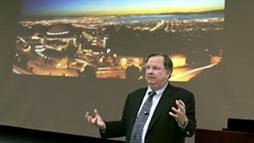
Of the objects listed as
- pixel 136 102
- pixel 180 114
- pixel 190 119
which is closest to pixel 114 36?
pixel 136 102

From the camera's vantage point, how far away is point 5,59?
6184 mm

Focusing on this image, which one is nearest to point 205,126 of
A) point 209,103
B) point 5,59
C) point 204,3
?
point 209,103

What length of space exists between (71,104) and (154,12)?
158cm

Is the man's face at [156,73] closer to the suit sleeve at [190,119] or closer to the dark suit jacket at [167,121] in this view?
the dark suit jacket at [167,121]

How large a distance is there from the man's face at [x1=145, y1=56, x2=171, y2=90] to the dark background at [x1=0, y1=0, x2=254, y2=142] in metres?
2.03

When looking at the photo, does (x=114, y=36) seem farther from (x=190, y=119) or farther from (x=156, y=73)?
(x=190, y=119)

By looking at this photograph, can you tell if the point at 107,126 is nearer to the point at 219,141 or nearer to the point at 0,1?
the point at 219,141

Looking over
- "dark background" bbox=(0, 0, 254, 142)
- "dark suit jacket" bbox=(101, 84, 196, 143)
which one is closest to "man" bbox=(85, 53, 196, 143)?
"dark suit jacket" bbox=(101, 84, 196, 143)

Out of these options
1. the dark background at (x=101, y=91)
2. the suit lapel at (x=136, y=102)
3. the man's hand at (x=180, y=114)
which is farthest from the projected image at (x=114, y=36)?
the man's hand at (x=180, y=114)

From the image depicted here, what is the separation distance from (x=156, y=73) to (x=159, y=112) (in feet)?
0.77

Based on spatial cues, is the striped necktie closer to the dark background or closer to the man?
the man

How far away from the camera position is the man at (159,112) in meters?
2.62

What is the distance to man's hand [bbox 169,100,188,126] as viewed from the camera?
2439 mm

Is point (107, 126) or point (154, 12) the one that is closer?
point (107, 126)
